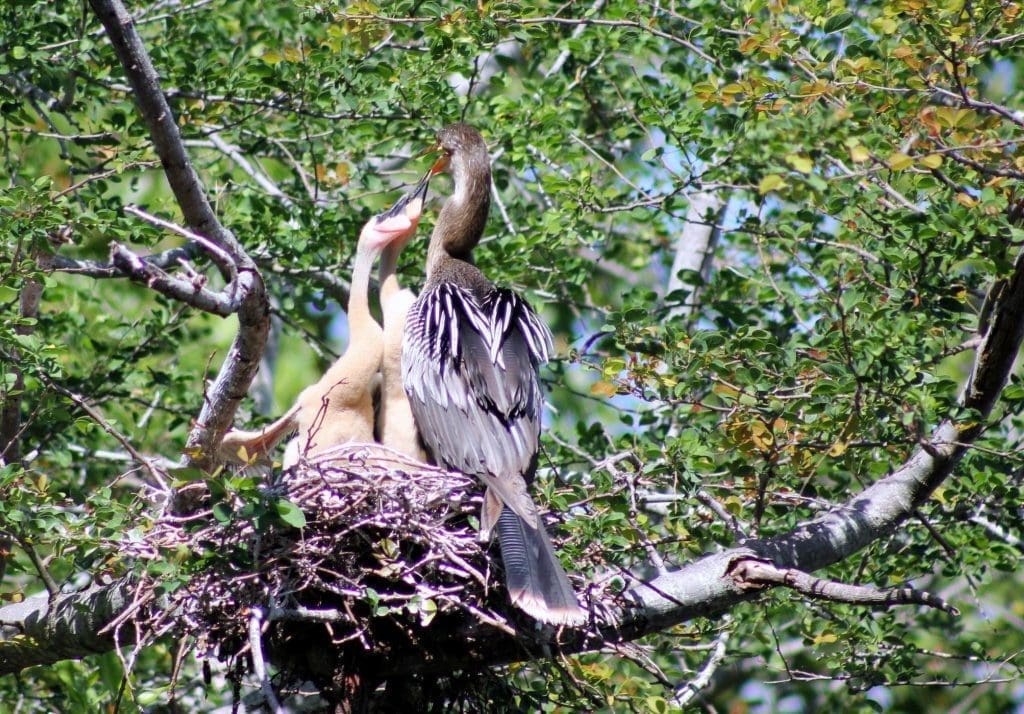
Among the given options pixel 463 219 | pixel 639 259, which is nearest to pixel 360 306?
pixel 463 219

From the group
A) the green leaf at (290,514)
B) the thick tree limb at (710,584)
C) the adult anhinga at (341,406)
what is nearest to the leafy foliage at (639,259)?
the green leaf at (290,514)

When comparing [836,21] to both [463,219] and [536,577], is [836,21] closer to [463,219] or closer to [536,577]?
[463,219]

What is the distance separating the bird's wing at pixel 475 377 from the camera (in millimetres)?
4281

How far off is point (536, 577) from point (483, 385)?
1029 millimetres

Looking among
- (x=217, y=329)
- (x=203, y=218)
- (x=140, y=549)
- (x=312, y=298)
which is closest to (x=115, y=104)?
(x=312, y=298)

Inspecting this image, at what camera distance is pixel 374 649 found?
3.83m

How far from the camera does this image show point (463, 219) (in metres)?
5.25

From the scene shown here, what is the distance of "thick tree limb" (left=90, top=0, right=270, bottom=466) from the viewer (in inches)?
131

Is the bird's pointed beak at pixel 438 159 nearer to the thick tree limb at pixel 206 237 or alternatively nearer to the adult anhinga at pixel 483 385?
the adult anhinga at pixel 483 385

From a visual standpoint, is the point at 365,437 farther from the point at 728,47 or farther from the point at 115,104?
the point at 728,47

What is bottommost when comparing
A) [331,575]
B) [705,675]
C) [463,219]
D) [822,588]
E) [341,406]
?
[705,675]

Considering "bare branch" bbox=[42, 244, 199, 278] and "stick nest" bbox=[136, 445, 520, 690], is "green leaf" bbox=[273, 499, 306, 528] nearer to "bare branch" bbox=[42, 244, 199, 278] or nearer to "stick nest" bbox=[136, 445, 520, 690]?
"stick nest" bbox=[136, 445, 520, 690]

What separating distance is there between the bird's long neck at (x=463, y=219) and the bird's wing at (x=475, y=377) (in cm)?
55

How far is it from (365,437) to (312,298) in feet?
4.76
